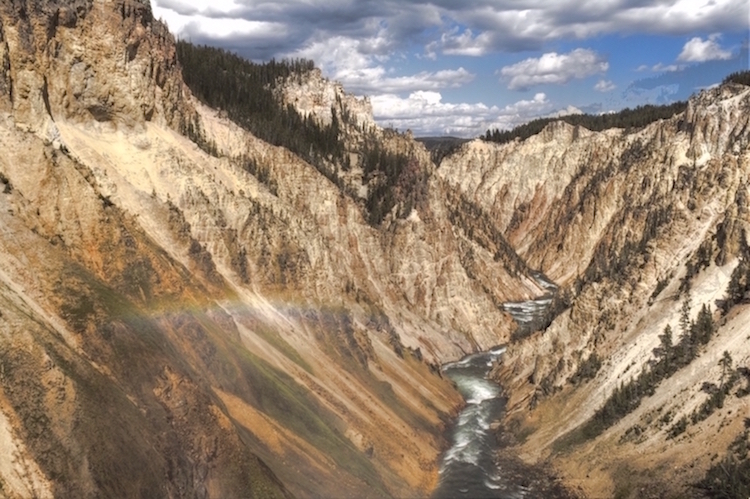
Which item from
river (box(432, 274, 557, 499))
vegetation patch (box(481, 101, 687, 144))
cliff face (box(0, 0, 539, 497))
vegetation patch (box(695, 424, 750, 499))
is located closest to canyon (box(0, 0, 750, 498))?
cliff face (box(0, 0, 539, 497))

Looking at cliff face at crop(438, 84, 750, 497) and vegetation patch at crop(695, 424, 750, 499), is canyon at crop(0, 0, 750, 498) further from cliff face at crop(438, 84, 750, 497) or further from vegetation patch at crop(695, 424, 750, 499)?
vegetation patch at crop(695, 424, 750, 499)

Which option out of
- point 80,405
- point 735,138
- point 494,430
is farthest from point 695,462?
point 735,138

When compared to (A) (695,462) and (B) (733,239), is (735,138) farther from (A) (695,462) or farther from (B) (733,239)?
(A) (695,462)

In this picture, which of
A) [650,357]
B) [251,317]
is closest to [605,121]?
[650,357]

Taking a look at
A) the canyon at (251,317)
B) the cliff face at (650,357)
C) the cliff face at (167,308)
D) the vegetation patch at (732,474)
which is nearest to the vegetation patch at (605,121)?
the cliff face at (650,357)

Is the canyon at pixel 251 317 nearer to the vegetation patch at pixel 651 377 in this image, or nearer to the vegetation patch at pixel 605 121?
the vegetation patch at pixel 651 377
